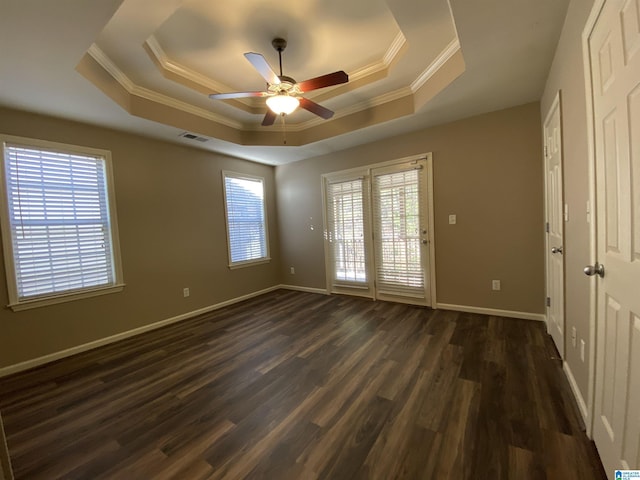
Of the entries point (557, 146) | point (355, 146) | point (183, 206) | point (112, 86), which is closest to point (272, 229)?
point (183, 206)

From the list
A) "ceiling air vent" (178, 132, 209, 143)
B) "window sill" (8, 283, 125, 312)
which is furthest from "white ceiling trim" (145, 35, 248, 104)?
"window sill" (8, 283, 125, 312)

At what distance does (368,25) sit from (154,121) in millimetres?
2466

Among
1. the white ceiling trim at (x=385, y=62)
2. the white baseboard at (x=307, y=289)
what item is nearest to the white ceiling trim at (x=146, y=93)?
the white ceiling trim at (x=385, y=62)

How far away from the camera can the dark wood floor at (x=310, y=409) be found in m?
1.39

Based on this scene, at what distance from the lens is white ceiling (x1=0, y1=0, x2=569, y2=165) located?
1729 millimetres

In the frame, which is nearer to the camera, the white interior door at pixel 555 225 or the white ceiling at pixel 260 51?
the white ceiling at pixel 260 51

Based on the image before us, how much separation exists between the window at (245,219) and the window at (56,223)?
1.66 m

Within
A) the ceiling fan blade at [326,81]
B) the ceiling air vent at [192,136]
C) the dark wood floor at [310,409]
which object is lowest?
the dark wood floor at [310,409]

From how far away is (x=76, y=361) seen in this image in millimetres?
2703

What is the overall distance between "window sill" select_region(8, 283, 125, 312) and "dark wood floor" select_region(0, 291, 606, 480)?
0.62 metres

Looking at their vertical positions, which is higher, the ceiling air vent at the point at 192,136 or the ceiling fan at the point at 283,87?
the ceiling air vent at the point at 192,136

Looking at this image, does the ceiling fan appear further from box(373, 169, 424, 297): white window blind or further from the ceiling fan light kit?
box(373, 169, 424, 297): white window blind

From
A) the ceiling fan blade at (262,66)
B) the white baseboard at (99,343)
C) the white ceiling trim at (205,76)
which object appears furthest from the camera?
the white baseboard at (99,343)

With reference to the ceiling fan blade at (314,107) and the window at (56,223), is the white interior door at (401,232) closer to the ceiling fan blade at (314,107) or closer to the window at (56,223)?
the ceiling fan blade at (314,107)
